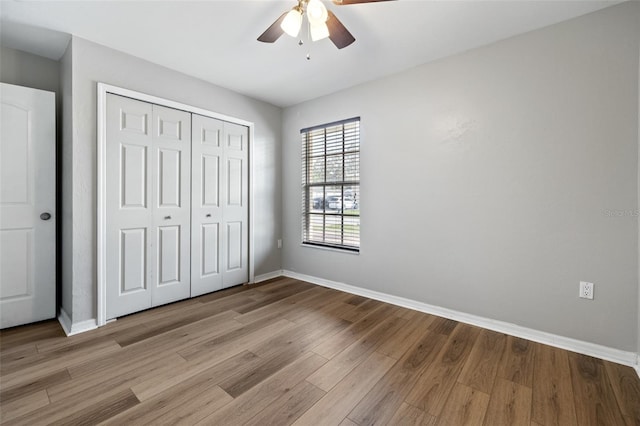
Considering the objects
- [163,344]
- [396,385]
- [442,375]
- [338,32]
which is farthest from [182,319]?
[338,32]

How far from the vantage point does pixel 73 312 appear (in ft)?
7.62

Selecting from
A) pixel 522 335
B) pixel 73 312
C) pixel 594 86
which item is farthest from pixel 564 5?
pixel 73 312

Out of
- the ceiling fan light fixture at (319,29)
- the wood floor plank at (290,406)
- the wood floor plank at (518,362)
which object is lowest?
the wood floor plank at (290,406)

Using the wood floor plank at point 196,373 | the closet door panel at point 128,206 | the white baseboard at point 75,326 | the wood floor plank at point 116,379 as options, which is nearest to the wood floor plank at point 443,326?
the wood floor plank at point 196,373

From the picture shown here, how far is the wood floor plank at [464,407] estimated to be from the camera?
4.58ft

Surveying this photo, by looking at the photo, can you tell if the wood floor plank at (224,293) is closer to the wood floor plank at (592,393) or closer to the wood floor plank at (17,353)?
the wood floor plank at (17,353)

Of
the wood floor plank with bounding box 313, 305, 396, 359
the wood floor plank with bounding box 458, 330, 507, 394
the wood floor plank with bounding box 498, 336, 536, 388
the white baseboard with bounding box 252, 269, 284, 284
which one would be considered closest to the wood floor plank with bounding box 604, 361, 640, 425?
the wood floor plank with bounding box 498, 336, 536, 388

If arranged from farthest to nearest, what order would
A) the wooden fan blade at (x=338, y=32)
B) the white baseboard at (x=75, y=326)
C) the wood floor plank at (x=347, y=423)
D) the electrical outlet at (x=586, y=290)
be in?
1. the white baseboard at (x=75, y=326)
2. the electrical outlet at (x=586, y=290)
3. the wooden fan blade at (x=338, y=32)
4. the wood floor plank at (x=347, y=423)

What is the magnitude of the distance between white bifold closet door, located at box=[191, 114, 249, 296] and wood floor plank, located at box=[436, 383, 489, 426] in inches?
107

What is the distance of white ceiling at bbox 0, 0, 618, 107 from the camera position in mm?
1974

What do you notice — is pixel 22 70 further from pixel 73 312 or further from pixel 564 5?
pixel 564 5

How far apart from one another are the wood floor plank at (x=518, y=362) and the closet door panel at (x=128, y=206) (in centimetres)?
316

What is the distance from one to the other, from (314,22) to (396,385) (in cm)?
238

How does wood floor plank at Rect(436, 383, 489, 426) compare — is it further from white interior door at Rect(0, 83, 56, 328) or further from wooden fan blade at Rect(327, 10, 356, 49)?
white interior door at Rect(0, 83, 56, 328)
